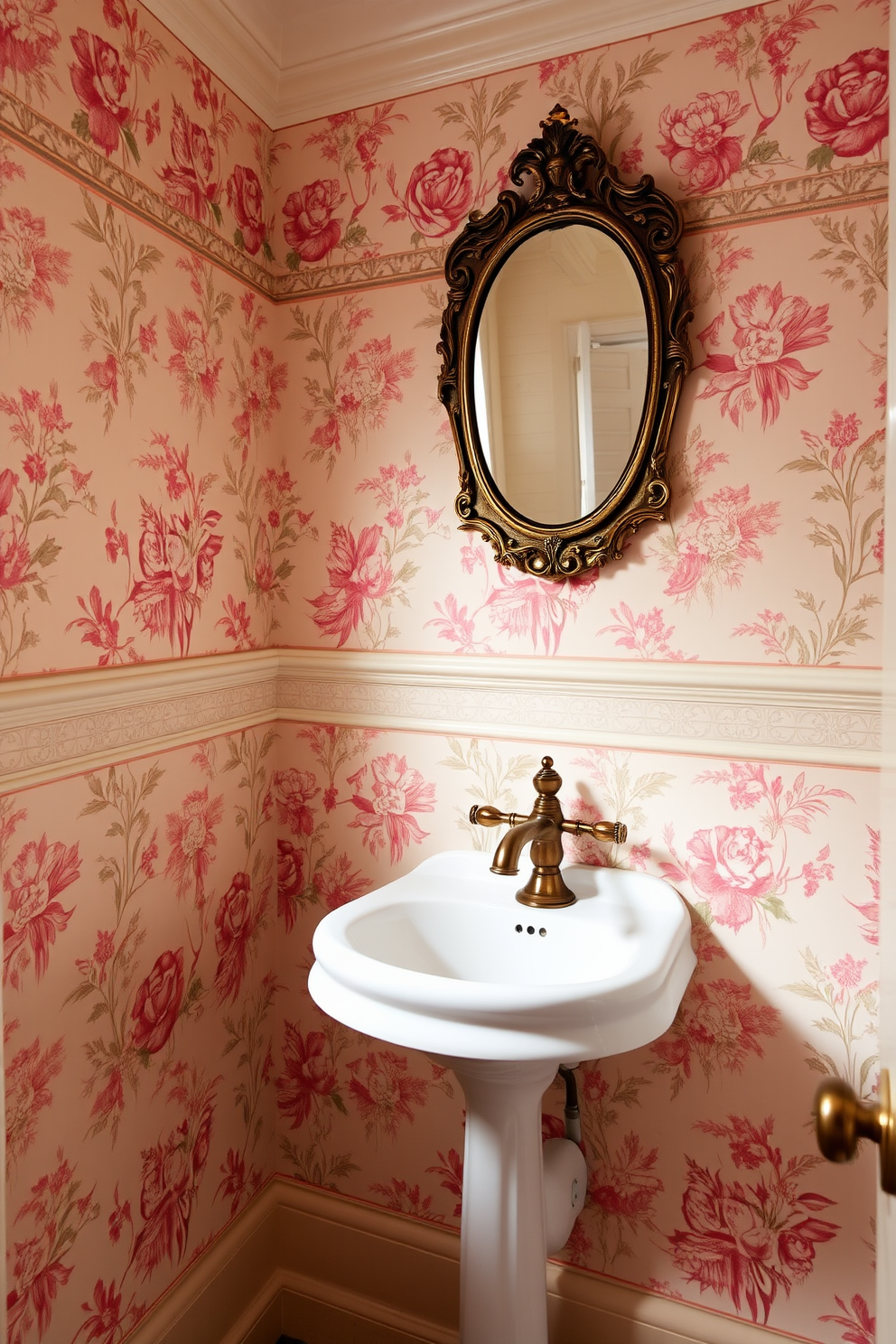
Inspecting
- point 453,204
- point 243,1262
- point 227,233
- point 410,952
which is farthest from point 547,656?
point 243,1262

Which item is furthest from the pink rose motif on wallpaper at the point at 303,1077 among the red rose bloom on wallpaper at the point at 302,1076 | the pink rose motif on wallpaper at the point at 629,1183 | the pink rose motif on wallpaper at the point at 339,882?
the pink rose motif on wallpaper at the point at 629,1183

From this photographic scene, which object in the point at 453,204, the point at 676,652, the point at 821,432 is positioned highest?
the point at 453,204

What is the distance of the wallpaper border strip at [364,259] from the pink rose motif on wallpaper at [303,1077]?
4.55 feet

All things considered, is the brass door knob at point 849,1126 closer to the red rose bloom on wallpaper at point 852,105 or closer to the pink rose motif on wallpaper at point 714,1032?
the pink rose motif on wallpaper at point 714,1032

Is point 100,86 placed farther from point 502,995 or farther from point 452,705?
point 502,995

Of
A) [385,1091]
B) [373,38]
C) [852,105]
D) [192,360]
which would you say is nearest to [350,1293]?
[385,1091]

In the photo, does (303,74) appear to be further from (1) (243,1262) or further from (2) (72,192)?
(1) (243,1262)

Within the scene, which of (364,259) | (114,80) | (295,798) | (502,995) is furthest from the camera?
(295,798)

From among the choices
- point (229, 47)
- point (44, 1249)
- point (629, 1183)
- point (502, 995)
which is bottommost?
point (629, 1183)

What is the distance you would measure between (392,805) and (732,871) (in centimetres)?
58

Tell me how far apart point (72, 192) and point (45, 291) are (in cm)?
15

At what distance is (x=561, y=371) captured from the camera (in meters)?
1.32

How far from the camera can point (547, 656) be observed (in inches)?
53.6

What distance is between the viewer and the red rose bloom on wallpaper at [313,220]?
58.8 inches
